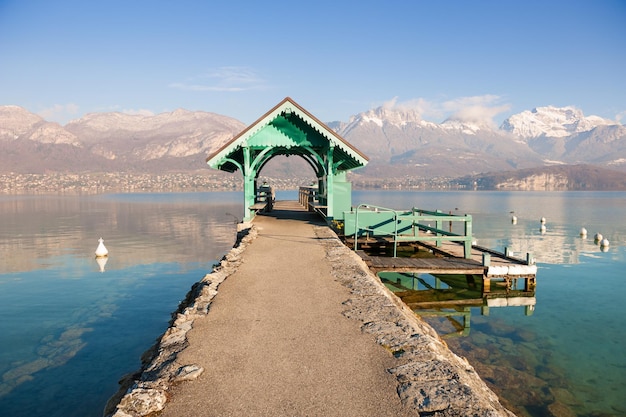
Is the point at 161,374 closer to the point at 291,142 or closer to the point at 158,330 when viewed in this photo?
the point at 158,330

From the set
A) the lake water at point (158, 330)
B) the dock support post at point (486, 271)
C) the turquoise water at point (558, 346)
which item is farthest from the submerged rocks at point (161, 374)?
the dock support post at point (486, 271)

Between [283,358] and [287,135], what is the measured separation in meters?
16.7

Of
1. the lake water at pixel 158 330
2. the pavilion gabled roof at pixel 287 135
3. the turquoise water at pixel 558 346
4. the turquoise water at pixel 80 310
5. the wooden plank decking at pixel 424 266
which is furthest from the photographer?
the pavilion gabled roof at pixel 287 135

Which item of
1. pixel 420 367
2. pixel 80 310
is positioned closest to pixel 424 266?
pixel 420 367

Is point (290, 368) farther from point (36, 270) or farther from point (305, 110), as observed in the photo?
point (36, 270)

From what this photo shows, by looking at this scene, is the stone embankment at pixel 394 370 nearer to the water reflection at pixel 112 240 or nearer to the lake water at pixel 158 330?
the lake water at pixel 158 330

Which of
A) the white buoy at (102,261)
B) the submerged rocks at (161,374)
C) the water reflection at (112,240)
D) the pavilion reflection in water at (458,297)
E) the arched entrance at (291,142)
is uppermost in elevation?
the arched entrance at (291,142)

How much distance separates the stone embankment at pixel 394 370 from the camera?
16.5ft

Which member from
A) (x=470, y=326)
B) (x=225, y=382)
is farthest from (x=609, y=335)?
(x=225, y=382)

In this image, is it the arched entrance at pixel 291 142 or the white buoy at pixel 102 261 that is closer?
the arched entrance at pixel 291 142

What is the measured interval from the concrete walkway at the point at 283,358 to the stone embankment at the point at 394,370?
142mm

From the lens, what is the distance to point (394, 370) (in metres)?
5.95

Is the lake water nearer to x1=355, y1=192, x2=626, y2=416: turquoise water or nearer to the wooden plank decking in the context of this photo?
x1=355, y1=192, x2=626, y2=416: turquoise water

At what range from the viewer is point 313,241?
1734 centimetres
